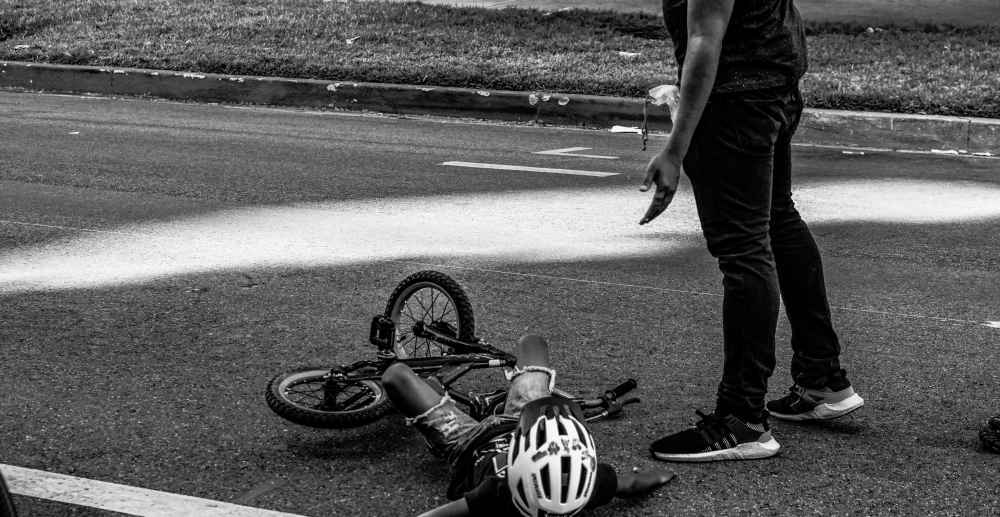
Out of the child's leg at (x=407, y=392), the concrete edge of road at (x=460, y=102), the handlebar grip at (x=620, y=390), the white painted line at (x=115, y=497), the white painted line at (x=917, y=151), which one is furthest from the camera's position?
the concrete edge of road at (x=460, y=102)

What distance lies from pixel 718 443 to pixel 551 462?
1154mm

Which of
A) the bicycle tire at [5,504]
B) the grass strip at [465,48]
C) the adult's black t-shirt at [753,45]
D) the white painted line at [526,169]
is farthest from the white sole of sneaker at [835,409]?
the grass strip at [465,48]

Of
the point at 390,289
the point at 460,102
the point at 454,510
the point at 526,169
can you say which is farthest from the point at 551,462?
the point at 460,102

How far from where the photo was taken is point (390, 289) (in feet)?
18.4

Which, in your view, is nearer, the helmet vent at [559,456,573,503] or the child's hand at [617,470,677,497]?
the helmet vent at [559,456,573,503]

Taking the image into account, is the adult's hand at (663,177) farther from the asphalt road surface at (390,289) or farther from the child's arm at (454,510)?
the child's arm at (454,510)

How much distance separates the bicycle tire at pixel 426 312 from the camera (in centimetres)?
418

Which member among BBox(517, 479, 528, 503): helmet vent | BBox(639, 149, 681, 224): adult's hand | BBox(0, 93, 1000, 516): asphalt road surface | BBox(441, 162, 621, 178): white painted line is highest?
BBox(639, 149, 681, 224): adult's hand

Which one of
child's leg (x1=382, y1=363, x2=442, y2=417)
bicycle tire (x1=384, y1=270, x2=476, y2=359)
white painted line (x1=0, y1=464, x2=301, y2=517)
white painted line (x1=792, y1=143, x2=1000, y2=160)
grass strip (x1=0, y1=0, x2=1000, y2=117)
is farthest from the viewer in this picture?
grass strip (x1=0, y1=0, x2=1000, y2=117)

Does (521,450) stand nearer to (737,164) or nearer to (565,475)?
(565,475)

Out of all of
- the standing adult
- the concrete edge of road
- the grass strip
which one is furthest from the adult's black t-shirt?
the grass strip

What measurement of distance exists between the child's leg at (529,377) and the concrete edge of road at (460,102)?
653cm

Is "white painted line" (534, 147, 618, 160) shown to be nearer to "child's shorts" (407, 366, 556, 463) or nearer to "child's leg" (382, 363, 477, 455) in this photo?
"child's shorts" (407, 366, 556, 463)

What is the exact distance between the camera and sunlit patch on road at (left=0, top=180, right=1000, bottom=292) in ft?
20.0
